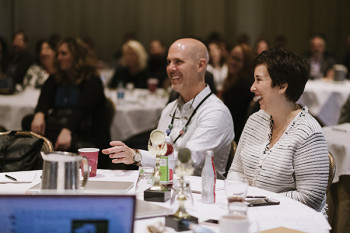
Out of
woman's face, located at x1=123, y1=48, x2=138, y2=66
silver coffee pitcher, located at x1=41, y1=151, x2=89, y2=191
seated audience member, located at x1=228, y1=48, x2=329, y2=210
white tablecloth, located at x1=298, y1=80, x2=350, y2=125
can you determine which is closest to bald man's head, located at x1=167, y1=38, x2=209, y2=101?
seated audience member, located at x1=228, y1=48, x2=329, y2=210

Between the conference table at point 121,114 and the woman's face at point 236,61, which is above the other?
→ the woman's face at point 236,61

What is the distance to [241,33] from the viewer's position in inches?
491

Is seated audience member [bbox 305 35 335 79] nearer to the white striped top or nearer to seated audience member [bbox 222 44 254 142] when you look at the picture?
seated audience member [bbox 222 44 254 142]

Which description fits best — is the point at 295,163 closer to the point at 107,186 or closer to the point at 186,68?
the point at 107,186

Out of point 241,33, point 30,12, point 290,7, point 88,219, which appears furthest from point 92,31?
point 88,219

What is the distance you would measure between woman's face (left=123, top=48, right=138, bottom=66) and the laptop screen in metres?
6.07

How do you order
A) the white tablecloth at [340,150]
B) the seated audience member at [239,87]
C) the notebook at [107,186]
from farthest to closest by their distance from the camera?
the seated audience member at [239,87] → the white tablecloth at [340,150] → the notebook at [107,186]

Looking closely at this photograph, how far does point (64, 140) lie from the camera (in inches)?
181

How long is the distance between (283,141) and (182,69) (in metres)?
0.97

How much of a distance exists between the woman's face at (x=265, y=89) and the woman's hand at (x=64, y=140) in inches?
91.7

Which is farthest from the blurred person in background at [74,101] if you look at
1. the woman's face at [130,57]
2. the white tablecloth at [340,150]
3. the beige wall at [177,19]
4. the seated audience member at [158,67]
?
the beige wall at [177,19]

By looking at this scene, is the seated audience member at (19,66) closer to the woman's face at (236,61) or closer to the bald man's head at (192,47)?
the woman's face at (236,61)

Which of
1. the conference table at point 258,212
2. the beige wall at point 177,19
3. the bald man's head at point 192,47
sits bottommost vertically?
the conference table at point 258,212

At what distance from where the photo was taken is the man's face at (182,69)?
333cm
